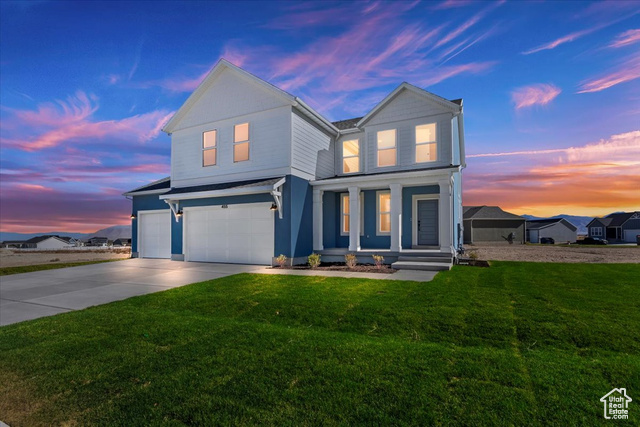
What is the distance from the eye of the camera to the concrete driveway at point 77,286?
616 cm

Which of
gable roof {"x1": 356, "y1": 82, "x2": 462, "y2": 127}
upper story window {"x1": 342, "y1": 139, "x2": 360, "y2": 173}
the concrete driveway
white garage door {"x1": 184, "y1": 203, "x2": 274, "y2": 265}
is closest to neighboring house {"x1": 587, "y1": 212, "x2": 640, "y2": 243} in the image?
gable roof {"x1": 356, "y1": 82, "x2": 462, "y2": 127}

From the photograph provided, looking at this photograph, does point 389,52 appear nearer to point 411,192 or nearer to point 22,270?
point 411,192

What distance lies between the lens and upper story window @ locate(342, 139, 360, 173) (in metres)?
15.1

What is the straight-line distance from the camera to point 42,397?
289cm

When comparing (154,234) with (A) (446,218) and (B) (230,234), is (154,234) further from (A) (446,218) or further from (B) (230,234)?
(A) (446,218)

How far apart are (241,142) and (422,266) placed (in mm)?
9033

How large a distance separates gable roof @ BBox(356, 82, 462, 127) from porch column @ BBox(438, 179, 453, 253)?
10.8 feet

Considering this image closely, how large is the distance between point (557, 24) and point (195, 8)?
10773mm

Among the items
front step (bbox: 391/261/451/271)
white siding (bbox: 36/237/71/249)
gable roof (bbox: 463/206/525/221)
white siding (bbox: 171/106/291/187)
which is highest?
white siding (bbox: 171/106/291/187)

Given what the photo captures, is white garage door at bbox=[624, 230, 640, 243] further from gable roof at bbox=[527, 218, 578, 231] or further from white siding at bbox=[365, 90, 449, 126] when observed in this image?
white siding at bbox=[365, 90, 449, 126]

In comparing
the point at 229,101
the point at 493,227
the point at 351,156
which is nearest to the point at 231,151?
the point at 229,101

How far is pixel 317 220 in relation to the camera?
527 inches

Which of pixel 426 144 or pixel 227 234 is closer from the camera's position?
pixel 426 144

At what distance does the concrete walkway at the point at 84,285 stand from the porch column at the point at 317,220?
354 cm
